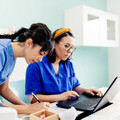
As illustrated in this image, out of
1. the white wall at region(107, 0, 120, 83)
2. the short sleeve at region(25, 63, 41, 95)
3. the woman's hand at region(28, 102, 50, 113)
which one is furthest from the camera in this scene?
the white wall at region(107, 0, 120, 83)

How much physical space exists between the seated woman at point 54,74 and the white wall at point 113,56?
73.6 inches

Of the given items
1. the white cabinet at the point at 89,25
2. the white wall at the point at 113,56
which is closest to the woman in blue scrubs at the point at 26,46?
the white cabinet at the point at 89,25

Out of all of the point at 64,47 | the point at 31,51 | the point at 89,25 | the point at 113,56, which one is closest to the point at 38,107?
the point at 31,51

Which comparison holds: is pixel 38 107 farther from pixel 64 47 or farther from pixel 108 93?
pixel 64 47

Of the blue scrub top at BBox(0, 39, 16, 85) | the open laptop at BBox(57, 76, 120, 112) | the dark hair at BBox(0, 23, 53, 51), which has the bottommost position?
the open laptop at BBox(57, 76, 120, 112)

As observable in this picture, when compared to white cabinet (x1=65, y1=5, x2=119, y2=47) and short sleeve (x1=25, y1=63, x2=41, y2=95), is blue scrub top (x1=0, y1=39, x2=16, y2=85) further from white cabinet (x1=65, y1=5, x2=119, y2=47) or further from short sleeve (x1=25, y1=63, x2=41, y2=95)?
white cabinet (x1=65, y1=5, x2=119, y2=47)

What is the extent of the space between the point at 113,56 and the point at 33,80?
232 cm

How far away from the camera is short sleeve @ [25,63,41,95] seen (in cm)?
157

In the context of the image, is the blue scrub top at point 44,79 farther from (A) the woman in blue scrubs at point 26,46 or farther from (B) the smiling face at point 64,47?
(A) the woman in blue scrubs at point 26,46

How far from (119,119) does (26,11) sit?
1.67 meters

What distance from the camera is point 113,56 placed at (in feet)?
11.5

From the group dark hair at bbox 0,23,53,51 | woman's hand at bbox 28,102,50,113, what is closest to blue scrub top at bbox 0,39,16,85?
dark hair at bbox 0,23,53,51

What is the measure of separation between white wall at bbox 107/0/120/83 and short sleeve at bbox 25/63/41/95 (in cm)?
225

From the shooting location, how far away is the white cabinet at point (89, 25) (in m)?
2.46
